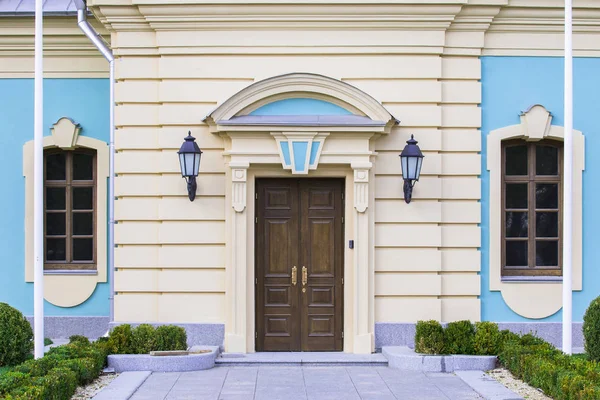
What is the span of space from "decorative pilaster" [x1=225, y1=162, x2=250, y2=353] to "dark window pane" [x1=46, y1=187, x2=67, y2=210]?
3.32 m

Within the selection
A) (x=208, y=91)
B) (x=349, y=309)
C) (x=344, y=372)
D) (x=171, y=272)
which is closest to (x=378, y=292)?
(x=349, y=309)

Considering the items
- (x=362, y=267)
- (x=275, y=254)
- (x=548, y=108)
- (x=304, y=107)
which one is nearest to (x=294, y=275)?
(x=275, y=254)

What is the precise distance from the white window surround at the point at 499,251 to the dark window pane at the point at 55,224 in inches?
272

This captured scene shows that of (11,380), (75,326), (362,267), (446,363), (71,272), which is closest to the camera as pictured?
(11,380)

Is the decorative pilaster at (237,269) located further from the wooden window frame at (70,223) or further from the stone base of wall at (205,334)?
the wooden window frame at (70,223)

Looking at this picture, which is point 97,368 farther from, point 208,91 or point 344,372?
point 208,91

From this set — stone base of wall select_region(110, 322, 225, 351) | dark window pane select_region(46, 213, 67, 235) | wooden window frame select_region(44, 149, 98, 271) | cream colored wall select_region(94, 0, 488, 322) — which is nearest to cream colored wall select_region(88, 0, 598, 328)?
cream colored wall select_region(94, 0, 488, 322)

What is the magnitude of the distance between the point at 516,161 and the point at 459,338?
3.15m

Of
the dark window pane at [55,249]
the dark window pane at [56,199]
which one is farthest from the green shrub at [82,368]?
the dark window pane at [56,199]

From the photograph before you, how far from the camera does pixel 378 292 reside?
13117 mm

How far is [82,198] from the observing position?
14.6m

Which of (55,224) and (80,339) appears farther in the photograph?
(55,224)

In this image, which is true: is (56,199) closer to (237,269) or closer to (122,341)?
(122,341)

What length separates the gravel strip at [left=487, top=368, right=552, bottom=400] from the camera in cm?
1021
